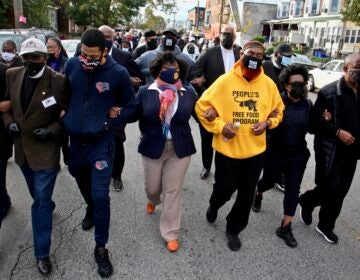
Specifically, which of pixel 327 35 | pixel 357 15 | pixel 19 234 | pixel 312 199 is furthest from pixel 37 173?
pixel 327 35

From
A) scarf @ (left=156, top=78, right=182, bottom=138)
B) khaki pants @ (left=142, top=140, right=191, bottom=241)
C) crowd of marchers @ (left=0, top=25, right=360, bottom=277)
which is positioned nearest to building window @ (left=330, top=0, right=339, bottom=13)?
crowd of marchers @ (left=0, top=25, right=360, bottom=277)

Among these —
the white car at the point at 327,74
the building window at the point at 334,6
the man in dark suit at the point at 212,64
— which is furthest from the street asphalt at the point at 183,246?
the building window at the point at 334,6

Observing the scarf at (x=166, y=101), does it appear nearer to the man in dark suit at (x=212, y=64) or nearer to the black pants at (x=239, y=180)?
the black pants at (x=239, y=180)

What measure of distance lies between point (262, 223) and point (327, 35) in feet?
116

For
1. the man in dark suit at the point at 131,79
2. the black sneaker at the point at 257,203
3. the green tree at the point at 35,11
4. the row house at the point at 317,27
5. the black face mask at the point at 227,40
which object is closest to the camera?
the black sneaker at the point at 257,203

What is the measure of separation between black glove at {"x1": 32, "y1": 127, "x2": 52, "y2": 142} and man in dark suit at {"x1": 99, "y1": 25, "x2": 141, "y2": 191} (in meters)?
1.65

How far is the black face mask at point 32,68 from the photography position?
9.71 ft

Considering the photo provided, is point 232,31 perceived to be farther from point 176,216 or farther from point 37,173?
point 37,173

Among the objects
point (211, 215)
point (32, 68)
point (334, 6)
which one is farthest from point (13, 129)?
point (334, 6)

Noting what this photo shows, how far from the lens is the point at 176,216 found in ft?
11.8

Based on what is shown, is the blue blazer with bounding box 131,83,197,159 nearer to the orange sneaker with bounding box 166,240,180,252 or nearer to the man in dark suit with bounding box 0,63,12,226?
the orange sneaker with bounding box 166,240,180,252

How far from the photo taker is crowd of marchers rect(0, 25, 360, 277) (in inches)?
120

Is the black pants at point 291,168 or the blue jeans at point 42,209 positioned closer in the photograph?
the blue jeans at point 42,209

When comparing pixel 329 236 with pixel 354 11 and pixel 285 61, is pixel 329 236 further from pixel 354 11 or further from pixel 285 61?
pixel 354 11
